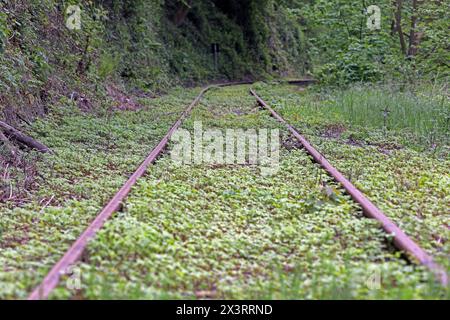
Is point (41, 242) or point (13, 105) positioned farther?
point (13, 105)

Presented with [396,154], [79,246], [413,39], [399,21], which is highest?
[399,21]

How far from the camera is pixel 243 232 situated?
4.47m

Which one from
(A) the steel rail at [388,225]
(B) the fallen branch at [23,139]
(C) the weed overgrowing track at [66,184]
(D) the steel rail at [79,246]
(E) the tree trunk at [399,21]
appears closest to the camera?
(D) the steel rail at [79,246]

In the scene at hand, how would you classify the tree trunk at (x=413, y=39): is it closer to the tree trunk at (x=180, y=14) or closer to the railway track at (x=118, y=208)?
the tree trunk at (x=180, y=14)

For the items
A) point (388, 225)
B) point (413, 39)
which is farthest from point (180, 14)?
point (388, 225)

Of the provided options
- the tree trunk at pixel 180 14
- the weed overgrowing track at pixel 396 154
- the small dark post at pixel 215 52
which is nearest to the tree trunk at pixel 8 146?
the weed overgrowing track at pixel 396 154

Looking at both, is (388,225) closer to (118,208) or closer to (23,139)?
(118,208)

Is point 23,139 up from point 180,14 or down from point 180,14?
down

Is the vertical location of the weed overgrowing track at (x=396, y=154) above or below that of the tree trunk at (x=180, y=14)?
below

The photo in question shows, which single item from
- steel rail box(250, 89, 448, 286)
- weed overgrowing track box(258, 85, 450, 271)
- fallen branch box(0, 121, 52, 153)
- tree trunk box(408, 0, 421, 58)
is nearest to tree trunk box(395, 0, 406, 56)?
tree trunk box(408, 0, 421, 58)

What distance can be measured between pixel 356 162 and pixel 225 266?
381cm

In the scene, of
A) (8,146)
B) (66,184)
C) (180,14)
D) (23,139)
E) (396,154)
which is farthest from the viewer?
(180,14)
